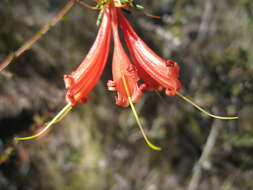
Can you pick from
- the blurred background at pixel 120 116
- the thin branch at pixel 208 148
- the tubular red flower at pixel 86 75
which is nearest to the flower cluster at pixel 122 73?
the tubular red flower at pixel 86 75

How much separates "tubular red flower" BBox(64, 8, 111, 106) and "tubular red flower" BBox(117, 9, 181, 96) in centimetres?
21

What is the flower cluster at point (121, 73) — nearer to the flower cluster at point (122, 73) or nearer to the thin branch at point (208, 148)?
the flower cluster at point (122, 73)

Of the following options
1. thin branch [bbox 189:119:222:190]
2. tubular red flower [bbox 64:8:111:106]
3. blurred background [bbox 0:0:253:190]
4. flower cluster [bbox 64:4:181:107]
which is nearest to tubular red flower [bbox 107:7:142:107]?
flower cluster [bbox 64:4:181:107]

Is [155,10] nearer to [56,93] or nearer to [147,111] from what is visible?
[147,111]

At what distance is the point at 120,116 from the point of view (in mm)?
5363

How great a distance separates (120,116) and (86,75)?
3630mm

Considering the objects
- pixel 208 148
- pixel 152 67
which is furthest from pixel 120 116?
pixel 152 67

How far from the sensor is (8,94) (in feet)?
→ 13.8

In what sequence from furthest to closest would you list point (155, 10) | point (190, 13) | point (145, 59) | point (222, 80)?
point (190, 13), point (155, 10), point (222, 80), point (145, 59)

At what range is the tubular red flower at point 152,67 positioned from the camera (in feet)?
5.97

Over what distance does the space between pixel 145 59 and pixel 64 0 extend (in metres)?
3.27

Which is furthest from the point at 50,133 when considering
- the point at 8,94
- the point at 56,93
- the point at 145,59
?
the point at 145,59

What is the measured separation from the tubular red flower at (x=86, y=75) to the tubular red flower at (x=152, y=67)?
213 millimetres

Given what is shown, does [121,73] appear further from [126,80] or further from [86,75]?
[86,75]
